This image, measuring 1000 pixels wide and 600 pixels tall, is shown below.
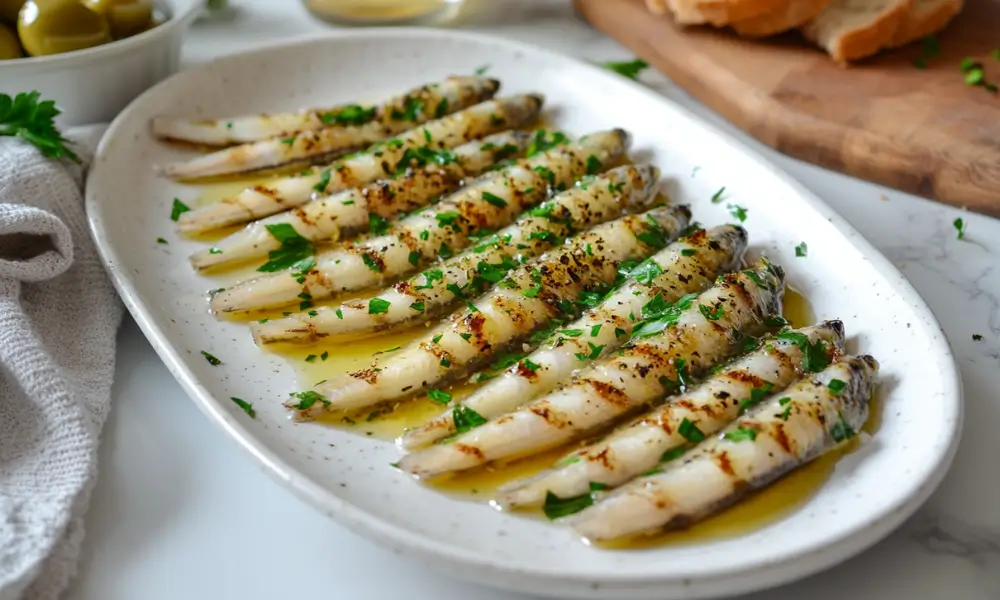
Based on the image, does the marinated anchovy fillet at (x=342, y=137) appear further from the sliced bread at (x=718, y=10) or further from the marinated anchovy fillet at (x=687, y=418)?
the marinated anchovy fillet at (x=687, y=418)

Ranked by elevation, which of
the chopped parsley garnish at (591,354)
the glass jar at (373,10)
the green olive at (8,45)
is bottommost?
the chopped parsley garnish at (591,354)

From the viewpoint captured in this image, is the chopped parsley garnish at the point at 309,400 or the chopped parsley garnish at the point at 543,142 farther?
the chopped parsley garnish at the point at 543,142

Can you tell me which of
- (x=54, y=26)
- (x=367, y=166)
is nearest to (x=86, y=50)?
(x=54, y=26)

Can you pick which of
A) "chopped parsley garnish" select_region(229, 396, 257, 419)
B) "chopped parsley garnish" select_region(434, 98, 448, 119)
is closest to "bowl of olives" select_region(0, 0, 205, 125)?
"chopped parsley garnish" select_region(434, 98, 448, 119)

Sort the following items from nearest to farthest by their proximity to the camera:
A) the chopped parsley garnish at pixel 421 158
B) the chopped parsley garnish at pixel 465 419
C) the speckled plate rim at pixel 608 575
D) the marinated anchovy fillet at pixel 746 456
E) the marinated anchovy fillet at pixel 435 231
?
the speckled plate rim at pixel 608 575 < the marinated anchovy fillet at pixel 746 456 < the chopped parsley garnish at pixel 465 419 < the marinated anchovy fillet at pixel 435 231 < the chopped parsley garnish at pixel 421 158

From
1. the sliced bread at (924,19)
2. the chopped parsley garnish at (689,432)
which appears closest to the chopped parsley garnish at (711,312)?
the chopped parsley garnish at (689,432)

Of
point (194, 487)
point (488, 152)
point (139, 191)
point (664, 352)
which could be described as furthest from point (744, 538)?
point (139, 191)

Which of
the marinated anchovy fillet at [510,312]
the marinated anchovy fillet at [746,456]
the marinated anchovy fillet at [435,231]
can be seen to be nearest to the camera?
the marinated anchovy fillet at [746,456]

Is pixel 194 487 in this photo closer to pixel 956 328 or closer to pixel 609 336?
pixel 609 336
